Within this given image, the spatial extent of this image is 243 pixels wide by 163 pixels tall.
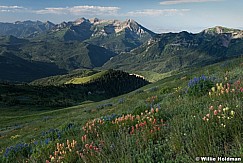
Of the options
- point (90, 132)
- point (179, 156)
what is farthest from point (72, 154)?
point (179, 156)

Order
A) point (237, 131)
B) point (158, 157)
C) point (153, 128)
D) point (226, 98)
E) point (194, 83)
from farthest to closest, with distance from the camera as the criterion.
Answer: point (194, 83)
point (226, 98)
point (153, 128)
point (158, 157)
point (237, 131)

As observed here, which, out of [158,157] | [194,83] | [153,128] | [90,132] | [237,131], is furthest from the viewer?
[194,83]

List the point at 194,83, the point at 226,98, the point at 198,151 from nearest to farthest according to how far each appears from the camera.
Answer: the point at 198,151 → the point at 226,98 → the point at 194,83

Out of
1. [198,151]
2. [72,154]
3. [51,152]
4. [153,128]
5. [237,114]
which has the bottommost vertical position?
[51,152]

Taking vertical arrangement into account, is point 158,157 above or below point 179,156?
below

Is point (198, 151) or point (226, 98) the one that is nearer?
point (198, 151)

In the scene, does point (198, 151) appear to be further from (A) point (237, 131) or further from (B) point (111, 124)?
(B) point (111, 124)

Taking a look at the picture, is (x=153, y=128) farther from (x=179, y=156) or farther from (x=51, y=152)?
(x=51, y=152)

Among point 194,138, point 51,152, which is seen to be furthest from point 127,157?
point 51,152

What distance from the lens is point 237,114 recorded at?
188 inches

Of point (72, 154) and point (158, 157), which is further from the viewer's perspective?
point (72, 154)

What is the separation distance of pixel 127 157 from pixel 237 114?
7.30 feet

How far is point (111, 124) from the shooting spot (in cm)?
805

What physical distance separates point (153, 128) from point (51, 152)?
3.13 meters
